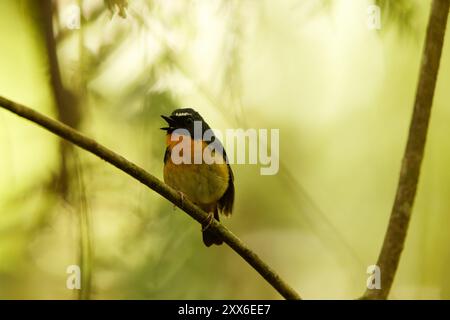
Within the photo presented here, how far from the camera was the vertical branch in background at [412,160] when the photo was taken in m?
2.16

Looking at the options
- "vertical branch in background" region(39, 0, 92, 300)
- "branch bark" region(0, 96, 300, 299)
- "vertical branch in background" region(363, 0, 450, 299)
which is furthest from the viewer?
"vertical branch in background" region(39, 0, 92, 300)

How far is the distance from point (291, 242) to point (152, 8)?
1317mm

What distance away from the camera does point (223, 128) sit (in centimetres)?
261

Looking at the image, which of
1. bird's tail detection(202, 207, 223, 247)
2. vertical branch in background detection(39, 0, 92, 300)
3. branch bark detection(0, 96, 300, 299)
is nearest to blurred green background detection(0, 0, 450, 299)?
vertical branch in background detection(39, 0, 92, 300)

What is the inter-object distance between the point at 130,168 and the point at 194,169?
2.02ft

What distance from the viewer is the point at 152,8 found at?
8.68 feet

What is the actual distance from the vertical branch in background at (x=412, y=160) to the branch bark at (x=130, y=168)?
0.42 metres

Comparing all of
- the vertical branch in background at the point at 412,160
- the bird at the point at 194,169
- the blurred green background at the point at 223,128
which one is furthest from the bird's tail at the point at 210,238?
the vertical branch in background at the point at 412,160

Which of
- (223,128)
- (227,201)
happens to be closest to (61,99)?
(223,128)

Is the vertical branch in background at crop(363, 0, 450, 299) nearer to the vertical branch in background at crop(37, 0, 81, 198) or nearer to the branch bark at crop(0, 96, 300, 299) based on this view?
the branch bark at crop(0, 96, 300, 299)

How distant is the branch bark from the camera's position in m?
1.53

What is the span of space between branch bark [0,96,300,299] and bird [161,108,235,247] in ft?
0.85

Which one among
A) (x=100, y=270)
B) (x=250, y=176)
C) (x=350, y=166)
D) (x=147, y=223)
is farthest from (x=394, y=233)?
(x=100, y=270)

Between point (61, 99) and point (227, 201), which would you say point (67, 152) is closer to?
point (61, 99)
